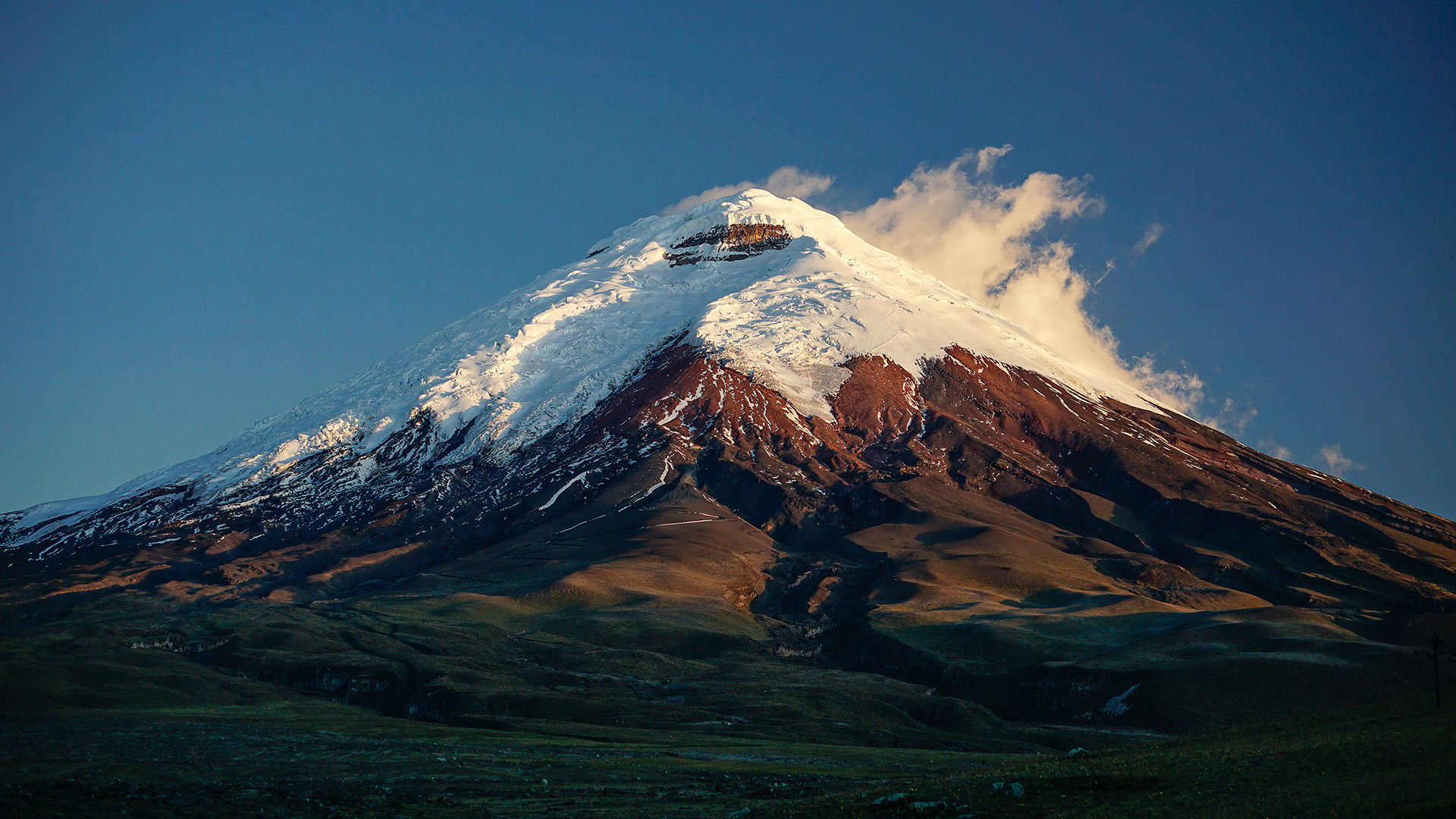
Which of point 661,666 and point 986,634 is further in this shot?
point 986,634

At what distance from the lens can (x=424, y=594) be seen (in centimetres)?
19100

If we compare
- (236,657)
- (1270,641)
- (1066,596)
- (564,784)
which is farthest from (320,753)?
(1066,596)

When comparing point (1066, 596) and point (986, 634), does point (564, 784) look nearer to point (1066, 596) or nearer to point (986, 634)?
point (986, 634)

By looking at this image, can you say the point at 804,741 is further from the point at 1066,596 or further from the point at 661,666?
the point at 1066,596

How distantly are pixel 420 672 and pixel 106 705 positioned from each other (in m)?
34.8

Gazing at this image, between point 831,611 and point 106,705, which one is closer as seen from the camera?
point 106,705

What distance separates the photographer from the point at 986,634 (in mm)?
152000

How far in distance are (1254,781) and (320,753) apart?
61202 millimetres

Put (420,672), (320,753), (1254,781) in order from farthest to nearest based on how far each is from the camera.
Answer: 1. (420,672)
2. (320,753)
3. (1254,781)

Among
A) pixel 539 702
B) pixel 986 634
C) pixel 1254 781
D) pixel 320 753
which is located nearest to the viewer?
pixel 1254 781

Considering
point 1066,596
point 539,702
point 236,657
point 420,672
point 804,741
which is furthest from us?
point 1066,596

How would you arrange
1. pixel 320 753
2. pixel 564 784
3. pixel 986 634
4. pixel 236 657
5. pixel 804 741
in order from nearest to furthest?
1. pixel 564 784
2. pixel 320 753
3. pixel 804 741
4. pixel 236 657
5. pixel 986 634

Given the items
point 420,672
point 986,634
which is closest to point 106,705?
A: point 420,672

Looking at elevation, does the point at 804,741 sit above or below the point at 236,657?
below
